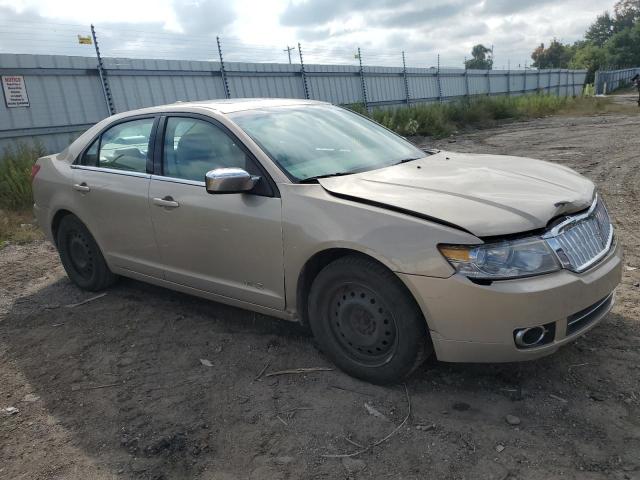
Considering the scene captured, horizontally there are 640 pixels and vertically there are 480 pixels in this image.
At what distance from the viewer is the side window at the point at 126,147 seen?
405 cm

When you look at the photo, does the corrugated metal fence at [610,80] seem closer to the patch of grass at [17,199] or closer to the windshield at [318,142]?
the patch of grass at [17,199]

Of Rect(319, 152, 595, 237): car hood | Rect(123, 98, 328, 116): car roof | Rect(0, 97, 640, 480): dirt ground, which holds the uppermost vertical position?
Rect(123, 98, 328, 116): car roof

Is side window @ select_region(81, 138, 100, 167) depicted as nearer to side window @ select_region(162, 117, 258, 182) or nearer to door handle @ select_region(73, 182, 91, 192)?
door handle @ select_region(73, 182, 91, 192)

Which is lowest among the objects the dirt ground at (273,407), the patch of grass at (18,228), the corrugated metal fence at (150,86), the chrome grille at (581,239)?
the dirt ground at (273,407)

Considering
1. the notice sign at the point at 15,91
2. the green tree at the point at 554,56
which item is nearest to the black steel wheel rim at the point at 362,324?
the notice sign at the point at 15,91

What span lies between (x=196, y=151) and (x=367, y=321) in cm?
174

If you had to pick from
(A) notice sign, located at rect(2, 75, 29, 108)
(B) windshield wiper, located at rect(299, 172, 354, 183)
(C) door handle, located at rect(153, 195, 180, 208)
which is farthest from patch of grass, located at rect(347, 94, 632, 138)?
(B) windshield wiper, located at rect(299, 172, 354, 183)

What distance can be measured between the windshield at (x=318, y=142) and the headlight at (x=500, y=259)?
1.08m

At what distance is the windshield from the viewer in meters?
3.38

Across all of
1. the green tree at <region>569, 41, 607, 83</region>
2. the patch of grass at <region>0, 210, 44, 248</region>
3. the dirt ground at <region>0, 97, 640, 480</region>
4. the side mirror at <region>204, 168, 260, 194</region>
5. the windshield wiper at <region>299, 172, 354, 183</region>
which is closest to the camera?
the dirt ground at <region>0, 97, 640, 480</region>

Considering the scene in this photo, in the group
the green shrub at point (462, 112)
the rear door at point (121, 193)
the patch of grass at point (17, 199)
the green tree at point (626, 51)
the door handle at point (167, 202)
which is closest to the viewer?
the door handle at point (167, 202)

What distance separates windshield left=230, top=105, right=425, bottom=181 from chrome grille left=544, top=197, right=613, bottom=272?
4.07ft

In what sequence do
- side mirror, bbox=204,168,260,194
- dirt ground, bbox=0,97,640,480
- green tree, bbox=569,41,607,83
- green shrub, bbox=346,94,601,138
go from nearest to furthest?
dirt ground, bbox=0,97,640,480 < side mirror, bbox=204,168,260,194 < green shrub, bbox=346,94,601,138 < green tree, bbox=569,41,607,83

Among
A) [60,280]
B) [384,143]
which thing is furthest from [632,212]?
[60,280]
